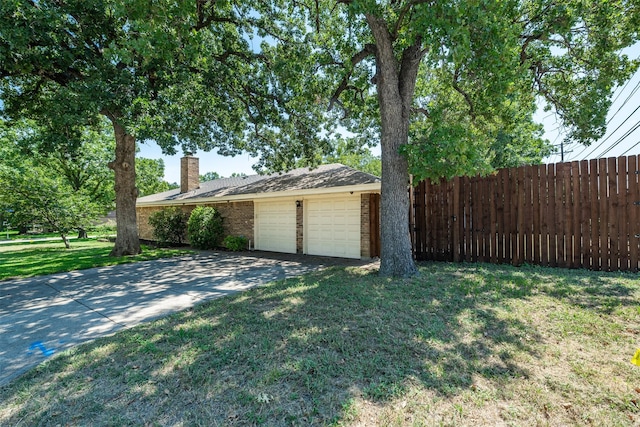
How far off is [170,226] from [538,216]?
14.6 metres

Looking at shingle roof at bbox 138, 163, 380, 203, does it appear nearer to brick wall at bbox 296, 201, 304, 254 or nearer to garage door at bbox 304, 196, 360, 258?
garage door at bbox 304, 196, 360, 258

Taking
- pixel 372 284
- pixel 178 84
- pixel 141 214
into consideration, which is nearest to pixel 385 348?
pixel 372 284

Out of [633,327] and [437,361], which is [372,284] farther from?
[633,327]

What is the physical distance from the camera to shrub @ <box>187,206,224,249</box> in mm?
13164

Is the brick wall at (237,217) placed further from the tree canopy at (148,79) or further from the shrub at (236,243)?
the tree canopy at (148,79)

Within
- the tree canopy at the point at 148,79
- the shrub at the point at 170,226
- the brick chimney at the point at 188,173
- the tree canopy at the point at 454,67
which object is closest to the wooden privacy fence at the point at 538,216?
the tree canopy at the point at 454,67

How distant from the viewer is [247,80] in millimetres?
10789

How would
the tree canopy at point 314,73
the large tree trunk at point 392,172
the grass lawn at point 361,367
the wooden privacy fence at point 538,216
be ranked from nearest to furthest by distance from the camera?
the grass lawn at point 361,367, the tree canopy at point 314,73, the wooden privacy fence at point 538,216, the large tree trunk at point 392,172

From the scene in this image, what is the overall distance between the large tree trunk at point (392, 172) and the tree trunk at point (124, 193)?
9.45 meters

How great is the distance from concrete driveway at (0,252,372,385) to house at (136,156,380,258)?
958 millimetres

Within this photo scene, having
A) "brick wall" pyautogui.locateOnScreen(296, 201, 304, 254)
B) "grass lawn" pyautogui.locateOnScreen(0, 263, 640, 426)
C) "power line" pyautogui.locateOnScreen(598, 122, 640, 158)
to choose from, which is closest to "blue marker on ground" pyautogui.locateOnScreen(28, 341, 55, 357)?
"grass lawn" pyautogui.locateOnScreen(0, 263, 640, 426)

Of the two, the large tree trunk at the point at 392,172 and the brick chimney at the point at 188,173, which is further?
the brick chimney at the point at 188,173

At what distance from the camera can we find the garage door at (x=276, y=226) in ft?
39.5

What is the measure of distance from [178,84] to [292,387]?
922 centimetres
